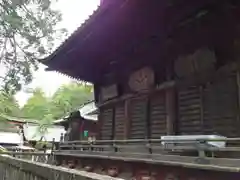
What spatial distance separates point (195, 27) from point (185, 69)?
3.18 ft

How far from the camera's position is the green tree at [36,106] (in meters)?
49.8

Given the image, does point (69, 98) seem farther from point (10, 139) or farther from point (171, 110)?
point (171, 110)

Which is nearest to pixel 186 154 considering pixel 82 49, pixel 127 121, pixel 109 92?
pixel 127 121

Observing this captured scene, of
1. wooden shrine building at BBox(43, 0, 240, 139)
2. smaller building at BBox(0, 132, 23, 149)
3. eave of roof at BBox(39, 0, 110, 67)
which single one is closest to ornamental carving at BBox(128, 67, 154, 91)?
wooden shrine building at BBox(43, 0, 240, 139)

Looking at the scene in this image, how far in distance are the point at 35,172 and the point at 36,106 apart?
51.5 m

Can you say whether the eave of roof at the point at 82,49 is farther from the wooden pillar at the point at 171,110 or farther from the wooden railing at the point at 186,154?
the wooden railing at the point at 186,154

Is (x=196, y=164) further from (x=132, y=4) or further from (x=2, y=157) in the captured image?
(x=2, y=157)

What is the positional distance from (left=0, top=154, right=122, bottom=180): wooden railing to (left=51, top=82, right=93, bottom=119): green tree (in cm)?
3331

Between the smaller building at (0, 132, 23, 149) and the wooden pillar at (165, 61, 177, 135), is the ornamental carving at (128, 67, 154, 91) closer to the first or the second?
the wooden pillar at (165, 61, 177, 135)

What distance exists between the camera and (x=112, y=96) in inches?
385

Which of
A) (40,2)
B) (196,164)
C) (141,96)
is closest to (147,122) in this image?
(141,96)

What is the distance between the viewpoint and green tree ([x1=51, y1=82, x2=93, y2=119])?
A: 41.9 metres

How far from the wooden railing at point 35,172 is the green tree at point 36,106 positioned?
140ft

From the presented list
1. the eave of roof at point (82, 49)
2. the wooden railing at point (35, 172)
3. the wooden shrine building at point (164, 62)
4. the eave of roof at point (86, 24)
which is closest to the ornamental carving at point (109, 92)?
the wooden shrine building at point (164, 62)
